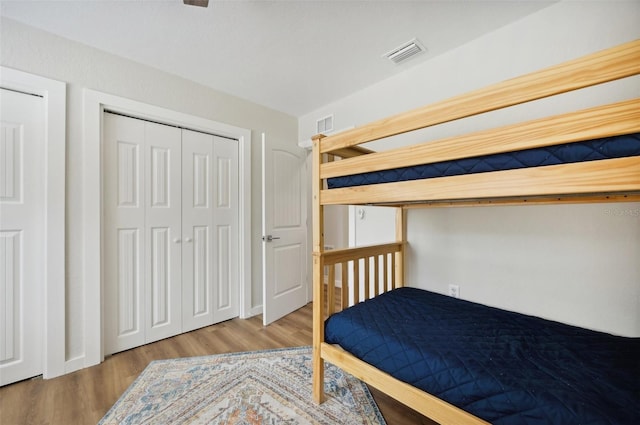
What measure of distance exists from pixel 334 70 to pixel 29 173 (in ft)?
7.35

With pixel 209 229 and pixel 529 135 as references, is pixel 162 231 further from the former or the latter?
pixel 529 135

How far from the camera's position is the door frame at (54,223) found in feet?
5.23

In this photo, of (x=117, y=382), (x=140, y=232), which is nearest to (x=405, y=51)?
(x=140, y=232)

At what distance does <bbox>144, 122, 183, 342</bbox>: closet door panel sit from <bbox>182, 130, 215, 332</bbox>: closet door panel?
6cm

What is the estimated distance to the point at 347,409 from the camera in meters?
1.31

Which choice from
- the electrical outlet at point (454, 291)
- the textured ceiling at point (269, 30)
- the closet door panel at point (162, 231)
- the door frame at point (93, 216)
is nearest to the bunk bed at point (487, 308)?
the electrical outlet at point (454, 291)

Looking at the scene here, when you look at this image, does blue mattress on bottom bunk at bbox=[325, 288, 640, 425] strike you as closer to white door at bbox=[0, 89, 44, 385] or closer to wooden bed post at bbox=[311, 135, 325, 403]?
wooden bed post at bbox=[311, 135, 325, 403]

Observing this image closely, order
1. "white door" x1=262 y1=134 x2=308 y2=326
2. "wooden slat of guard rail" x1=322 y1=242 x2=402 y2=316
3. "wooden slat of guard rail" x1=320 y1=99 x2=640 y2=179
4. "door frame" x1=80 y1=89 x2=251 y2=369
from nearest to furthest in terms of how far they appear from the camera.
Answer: "wooden slat of guard rail" x1=320 y1=99 x2=640 y2=179
"wooden slat of guard rail" x1=322 y1=242 x2=402 y2=316
"door frame" x1=80 y1=89 x2=251 y2=369
"white door" x1=262 y1=134 x2=308 y2=326

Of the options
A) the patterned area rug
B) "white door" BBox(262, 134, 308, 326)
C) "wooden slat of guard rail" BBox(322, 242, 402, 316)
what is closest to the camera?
the patterned area rug

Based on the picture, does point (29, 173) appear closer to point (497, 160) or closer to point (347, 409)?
point (347, 409)

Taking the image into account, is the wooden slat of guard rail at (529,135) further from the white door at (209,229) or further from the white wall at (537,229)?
the white door at (209,229)

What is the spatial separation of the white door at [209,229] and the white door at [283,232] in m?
0.38

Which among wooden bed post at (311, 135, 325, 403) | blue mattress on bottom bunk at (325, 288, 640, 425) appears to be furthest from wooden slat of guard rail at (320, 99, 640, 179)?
blue mattress on bottom bunk at (325, 288, 640, 425)

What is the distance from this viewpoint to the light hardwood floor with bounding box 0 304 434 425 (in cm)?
130
